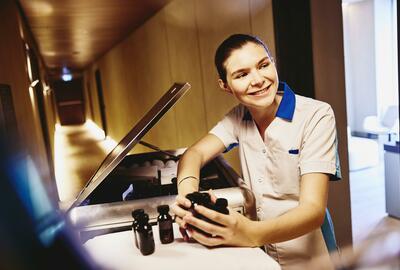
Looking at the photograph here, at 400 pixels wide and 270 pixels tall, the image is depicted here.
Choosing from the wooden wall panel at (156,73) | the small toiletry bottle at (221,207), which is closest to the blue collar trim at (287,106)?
the small toiletry bottle at (221,207)

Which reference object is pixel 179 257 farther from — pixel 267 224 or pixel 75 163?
pixel 75 163

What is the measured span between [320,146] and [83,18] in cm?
458

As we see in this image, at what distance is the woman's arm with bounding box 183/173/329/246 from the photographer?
107 centimetres

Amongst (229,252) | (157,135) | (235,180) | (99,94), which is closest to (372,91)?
(157,135)

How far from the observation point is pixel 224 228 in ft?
3.51

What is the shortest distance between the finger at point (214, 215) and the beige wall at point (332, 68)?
1.74 m

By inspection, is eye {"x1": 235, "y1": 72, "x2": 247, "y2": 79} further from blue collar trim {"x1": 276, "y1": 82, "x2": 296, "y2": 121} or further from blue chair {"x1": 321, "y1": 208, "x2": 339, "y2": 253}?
blue chair {"x1": 321, "y1": 208, "x2": 339, "y2": 253}

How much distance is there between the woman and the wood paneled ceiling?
10.7 ft

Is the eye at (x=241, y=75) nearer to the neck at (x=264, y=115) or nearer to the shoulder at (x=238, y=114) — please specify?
the neck at (x=264, y=115)

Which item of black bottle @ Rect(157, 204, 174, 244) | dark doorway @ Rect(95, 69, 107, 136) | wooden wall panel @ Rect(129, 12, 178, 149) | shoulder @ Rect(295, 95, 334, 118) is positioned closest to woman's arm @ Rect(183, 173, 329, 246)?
black bottle @ Rect(157, 204, 174, 244)

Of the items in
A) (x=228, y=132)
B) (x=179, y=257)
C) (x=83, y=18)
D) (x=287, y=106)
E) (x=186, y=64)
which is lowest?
(x=179, y=257)

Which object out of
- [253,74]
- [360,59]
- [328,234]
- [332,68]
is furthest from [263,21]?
[360,59]

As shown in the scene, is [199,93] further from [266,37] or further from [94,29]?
[94,29]

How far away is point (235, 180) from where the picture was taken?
1797 millimetres
